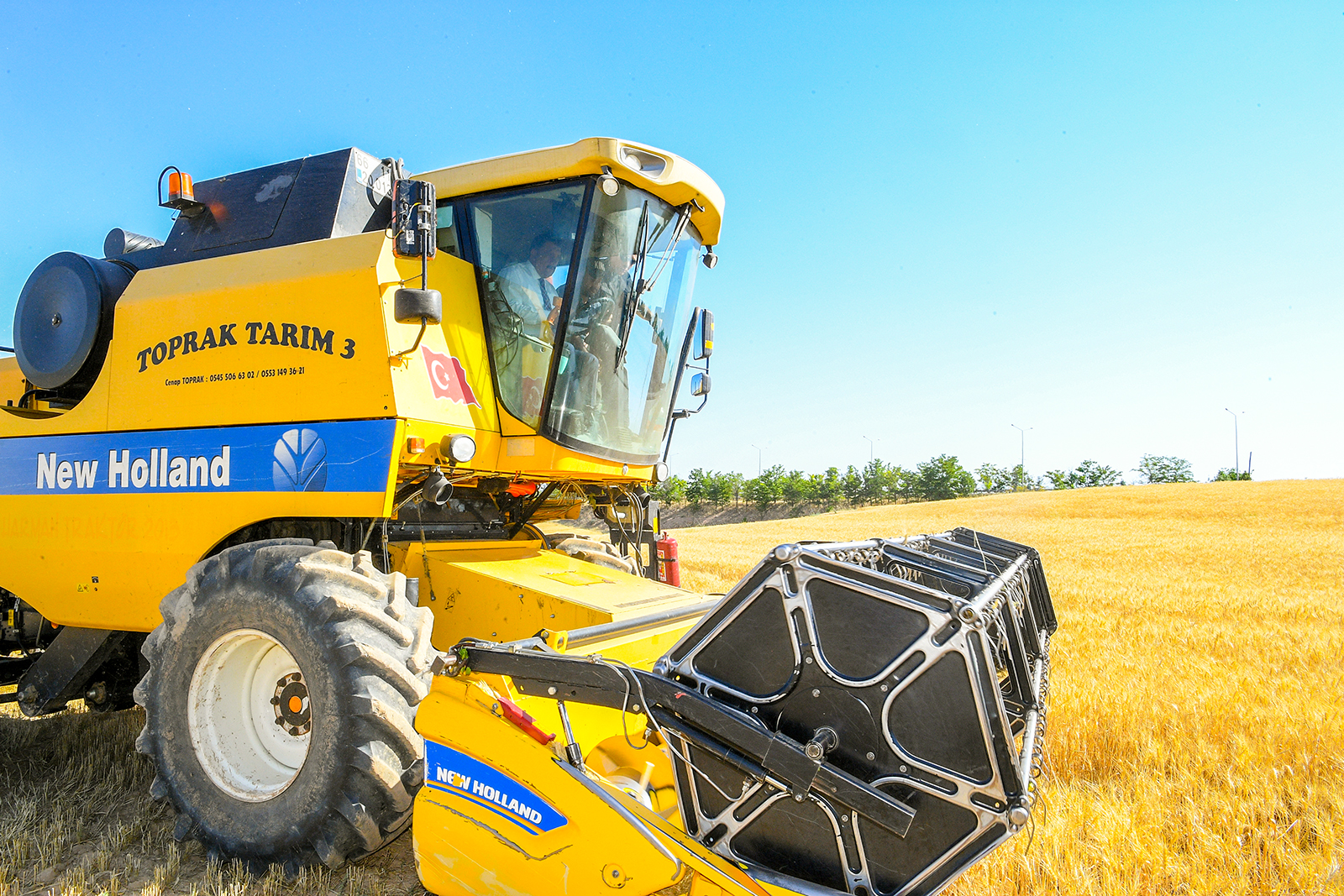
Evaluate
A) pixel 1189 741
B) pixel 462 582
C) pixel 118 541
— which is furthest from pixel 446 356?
pixel 1189 741

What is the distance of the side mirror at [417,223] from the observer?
10.2 feet

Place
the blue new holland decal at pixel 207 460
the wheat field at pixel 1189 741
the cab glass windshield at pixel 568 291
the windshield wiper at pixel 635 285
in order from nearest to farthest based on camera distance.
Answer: the wheat field at pixel 1189 741 → the blue new holland decal at pixel 207 460 → the cab glass windshield at pixel 568 291 → the windshield wiper at pixel 635 285

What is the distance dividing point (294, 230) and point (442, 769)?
271 cm

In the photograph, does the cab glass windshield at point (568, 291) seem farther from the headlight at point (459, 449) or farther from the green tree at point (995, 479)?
the green tree at point (995, 479)

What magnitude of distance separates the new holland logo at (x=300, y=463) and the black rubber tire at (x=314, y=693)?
24 cm

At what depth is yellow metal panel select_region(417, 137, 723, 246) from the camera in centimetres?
367

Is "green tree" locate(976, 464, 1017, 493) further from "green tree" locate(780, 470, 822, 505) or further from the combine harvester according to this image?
the combine harvester

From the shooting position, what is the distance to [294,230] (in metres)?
3.83

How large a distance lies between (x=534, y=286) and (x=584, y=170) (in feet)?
1.91

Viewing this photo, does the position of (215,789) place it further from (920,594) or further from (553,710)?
(920,594)

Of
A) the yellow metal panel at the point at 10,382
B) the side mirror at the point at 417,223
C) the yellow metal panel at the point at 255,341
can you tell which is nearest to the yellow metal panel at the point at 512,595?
the yellow metal panel at the point at 255,341

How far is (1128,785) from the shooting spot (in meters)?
3.30

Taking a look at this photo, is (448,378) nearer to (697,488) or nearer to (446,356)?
(446,356)

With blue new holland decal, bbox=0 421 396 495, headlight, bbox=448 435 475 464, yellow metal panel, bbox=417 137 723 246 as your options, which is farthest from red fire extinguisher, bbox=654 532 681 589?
blue new holland decal, bbox=0 421 396 495
